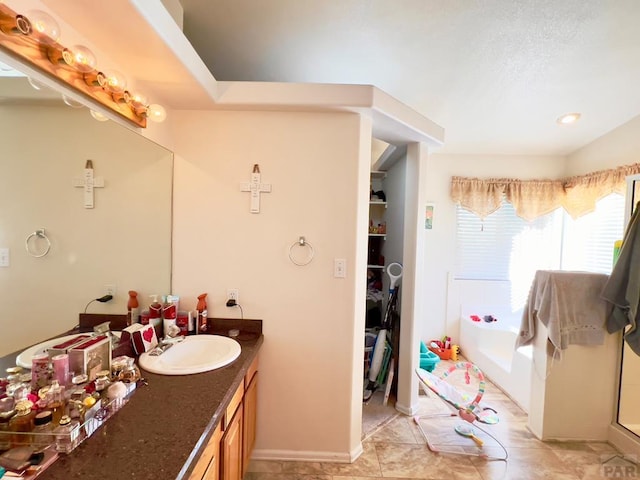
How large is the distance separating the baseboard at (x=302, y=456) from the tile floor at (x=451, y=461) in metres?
0.02

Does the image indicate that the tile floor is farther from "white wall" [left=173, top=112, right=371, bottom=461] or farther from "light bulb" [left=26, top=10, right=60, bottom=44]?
"light bulb" [left=26, top=10, right=60, bottom=44]

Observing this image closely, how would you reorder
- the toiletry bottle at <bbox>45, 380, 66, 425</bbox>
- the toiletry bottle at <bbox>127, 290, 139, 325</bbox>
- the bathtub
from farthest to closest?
the bathtub → the toiletry bottle at <bbox>127, 290, 139, 325</bbox> → the toiletry bottle at <bbox>45, 380, 66, 425</bbox>

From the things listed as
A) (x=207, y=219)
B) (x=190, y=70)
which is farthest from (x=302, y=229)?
(x=190, y=70)

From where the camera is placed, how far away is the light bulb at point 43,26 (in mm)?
863

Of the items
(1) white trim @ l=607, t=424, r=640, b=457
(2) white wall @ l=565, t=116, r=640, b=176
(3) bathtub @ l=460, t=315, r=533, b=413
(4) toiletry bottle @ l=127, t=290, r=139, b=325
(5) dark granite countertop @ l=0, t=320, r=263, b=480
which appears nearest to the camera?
(5) dark granite countertop @ l=0, t=320, r=263, b=480

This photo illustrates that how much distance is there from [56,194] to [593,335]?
10.5 ft

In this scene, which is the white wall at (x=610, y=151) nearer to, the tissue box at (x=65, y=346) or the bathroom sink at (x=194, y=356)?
the bathroom sink at (x=194, y=356)

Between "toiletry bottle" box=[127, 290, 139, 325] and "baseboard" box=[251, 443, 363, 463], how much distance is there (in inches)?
45.3

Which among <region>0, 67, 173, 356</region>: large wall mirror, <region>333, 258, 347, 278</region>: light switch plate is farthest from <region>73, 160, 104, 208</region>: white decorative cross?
<region>333, 258, 347, 278</region>: light switch plate

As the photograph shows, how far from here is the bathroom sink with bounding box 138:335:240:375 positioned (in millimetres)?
1247

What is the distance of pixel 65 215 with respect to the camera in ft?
3.61

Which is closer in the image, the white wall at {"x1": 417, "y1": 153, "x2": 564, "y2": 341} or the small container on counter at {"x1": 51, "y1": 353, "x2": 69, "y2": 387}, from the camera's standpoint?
the small container on counter at {"x1": 51, "y1": 353, "x2": 69, "y2": 387}

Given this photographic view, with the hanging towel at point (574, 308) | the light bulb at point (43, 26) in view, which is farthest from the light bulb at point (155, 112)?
the hanging towel at point (574, 308)

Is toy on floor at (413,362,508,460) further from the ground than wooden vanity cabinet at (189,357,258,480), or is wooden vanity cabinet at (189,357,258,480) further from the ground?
wooden vanity cabinet at (189,357,258,480)
